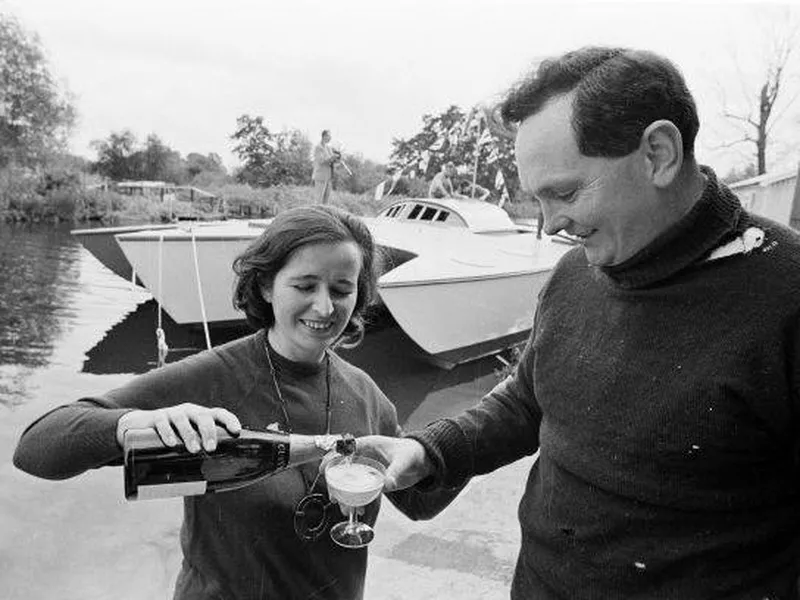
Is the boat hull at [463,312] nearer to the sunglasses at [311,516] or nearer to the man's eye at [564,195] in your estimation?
the sunglasses at [311,516]

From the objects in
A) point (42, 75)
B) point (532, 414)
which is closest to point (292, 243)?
point (532, 414)

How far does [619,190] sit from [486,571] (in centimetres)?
256

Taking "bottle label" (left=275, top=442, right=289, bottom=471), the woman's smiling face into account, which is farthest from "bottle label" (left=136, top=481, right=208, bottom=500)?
the woman's smiling face

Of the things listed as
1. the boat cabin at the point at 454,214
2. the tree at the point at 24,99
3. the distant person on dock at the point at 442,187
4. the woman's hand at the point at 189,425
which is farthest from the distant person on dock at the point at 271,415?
the tree at the point at 24,99

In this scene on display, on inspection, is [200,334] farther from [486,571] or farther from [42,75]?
[42,75]

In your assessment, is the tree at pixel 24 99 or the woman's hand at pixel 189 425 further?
the tree at pixel 24 99

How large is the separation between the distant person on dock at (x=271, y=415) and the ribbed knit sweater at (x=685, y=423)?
607 millimetres

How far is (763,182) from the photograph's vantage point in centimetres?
2070

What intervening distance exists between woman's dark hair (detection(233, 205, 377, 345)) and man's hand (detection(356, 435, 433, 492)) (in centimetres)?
54

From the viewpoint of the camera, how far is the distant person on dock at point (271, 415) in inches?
62.8

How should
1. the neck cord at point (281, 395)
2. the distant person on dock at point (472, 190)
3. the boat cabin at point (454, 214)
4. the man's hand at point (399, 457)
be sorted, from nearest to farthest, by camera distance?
the man's hand at point (399, 457) → the neck cord at point (281, 395) → the boat cabin at point (454, 214) → the distant person on dock at point (472, 190)

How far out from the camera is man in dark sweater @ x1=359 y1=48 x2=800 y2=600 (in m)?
1.32

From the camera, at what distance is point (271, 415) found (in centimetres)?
186

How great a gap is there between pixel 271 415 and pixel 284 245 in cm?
49
